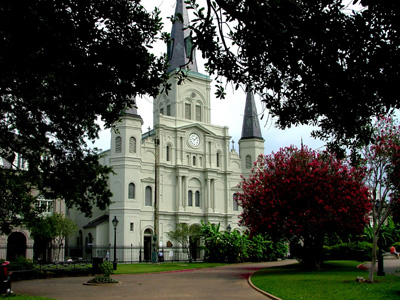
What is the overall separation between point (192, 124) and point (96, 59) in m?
48.8

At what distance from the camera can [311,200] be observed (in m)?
26.5

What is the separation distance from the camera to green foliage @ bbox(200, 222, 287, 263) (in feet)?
136

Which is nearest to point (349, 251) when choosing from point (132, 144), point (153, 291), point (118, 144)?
point (153, 291)

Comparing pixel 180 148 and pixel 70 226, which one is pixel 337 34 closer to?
pixel 70 226

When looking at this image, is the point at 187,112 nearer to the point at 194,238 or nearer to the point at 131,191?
the point at 131,191

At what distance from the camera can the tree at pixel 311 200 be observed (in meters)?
26.2

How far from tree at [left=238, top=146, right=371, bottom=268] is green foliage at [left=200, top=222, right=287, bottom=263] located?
1364 cm

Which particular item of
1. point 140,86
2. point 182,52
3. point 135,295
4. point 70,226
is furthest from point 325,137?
point 182,52

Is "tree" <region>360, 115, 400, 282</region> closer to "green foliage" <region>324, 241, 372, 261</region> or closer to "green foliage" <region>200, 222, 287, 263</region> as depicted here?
"green foliage" <region>324, 241, 372, 261</region>

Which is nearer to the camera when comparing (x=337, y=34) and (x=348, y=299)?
(x=337, y=34)

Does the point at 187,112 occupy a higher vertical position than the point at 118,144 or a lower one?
higher

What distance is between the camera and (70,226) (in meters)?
45.9

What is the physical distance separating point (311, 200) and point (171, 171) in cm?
3240

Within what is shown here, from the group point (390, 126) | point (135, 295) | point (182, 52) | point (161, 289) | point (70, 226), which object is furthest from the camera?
point (182, 52)
